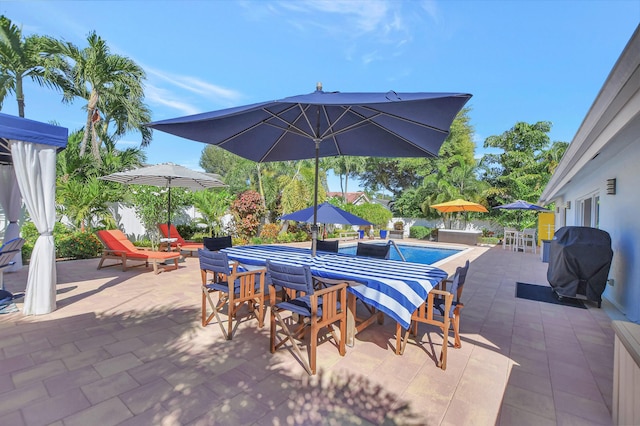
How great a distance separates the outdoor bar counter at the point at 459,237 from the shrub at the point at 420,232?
209 cm

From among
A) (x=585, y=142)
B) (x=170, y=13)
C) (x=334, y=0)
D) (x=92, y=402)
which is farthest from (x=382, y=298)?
(x=170, y=13)

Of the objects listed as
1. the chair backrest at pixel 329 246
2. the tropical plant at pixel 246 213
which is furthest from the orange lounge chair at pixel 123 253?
the tropical plant at pixel 246 213

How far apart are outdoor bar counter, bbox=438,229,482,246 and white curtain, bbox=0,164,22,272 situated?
18805 millimetres

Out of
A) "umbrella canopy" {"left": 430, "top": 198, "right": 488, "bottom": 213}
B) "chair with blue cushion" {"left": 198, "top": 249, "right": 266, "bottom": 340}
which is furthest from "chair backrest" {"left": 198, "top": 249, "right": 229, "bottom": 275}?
"umbrella canopy" {"left": 430, "top": 198, "right": 488, "bottom": 213}

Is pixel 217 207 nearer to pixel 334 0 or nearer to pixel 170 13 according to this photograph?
pixel 170 13

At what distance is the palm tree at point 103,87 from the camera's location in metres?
11.7

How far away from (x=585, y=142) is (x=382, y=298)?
3.85 meters

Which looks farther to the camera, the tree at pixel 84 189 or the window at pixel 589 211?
the tree at pixel 84 189

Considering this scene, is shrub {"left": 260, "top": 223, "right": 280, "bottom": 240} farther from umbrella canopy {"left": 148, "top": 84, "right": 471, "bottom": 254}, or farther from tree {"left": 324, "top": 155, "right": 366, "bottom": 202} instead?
tree {"left": 324, "top": 155, "right": 366, "bottom": 202}

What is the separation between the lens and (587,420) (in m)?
2.27

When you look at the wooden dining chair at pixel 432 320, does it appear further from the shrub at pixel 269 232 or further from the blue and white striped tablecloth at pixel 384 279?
the shrub at pixel 269 232

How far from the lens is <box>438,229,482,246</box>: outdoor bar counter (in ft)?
56.9

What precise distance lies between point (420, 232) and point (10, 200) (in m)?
20.2

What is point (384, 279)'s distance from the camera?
3.14 metres
